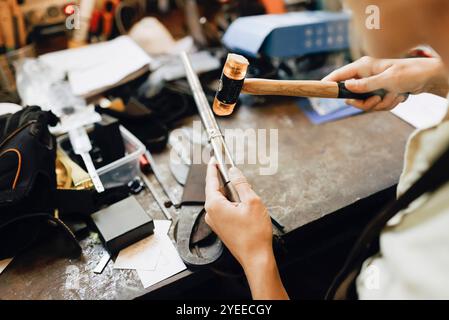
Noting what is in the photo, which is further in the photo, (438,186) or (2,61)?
(2,61)

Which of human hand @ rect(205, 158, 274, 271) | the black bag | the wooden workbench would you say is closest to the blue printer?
the wooden workbench

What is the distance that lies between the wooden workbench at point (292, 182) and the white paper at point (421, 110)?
1.0 inches

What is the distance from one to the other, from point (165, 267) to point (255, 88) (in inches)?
17.6

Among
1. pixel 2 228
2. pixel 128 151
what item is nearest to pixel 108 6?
pixel 128 151

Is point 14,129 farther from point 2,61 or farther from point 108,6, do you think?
point 108,6

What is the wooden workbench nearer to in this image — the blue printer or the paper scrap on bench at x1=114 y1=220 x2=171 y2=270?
the paper scrap on bench at x1=114 y1=220 x2=171 y2=270

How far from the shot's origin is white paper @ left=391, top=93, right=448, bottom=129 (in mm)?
1136

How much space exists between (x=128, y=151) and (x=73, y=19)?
2.38ft

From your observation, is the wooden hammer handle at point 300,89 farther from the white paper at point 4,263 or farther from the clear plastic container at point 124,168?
the white paper at point 4,263

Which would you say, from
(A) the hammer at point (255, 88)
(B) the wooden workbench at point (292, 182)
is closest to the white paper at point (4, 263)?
(B) the wooden workbench at point (292, 182)

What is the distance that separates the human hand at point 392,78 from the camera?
2.99ft

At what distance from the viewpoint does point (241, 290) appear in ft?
4.31

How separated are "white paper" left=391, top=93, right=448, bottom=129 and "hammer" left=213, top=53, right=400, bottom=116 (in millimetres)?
286

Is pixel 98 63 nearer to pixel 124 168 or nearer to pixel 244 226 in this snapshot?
pixel 124 168
